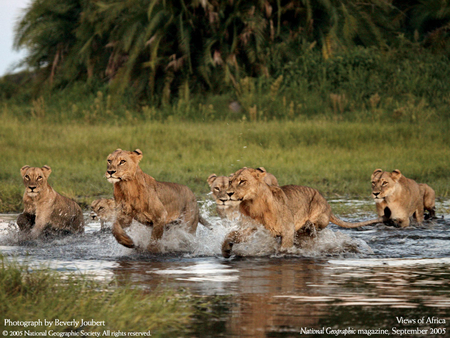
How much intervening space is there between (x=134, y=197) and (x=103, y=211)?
86.6 inches

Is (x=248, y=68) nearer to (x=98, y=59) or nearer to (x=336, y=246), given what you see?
(x=98, y=59)

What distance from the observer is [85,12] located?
23188 mm

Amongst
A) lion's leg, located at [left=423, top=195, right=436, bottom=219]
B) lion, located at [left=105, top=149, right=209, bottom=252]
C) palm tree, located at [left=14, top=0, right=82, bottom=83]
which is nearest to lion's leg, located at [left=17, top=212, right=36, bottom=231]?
lion, located at [left=105, top=149, right=209, bottom=252]

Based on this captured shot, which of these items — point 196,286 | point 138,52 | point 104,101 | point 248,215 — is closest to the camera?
point 196,286

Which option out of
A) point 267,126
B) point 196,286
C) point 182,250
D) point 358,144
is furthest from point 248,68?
point 196,286

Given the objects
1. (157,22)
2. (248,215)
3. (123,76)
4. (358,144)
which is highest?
(157,22)

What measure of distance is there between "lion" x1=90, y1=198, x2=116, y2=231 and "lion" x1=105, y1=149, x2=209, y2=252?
167 centimetres

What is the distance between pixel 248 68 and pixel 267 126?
3.38 meters

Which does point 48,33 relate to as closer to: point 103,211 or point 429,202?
point 103,211

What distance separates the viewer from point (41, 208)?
928 centimetres

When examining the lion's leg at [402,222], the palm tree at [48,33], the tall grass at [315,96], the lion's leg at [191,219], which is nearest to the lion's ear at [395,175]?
the lion's leg at [402,222]

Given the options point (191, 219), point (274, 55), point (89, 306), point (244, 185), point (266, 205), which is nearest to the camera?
point (89, 306)

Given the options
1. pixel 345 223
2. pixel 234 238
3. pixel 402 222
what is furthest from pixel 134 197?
pixel 402 222

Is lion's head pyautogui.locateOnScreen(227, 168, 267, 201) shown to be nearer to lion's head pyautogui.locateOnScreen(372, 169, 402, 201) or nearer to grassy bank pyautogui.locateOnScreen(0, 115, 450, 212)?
lion's head pyautogui.locateOnScreen(372, 169, 402, 201)
